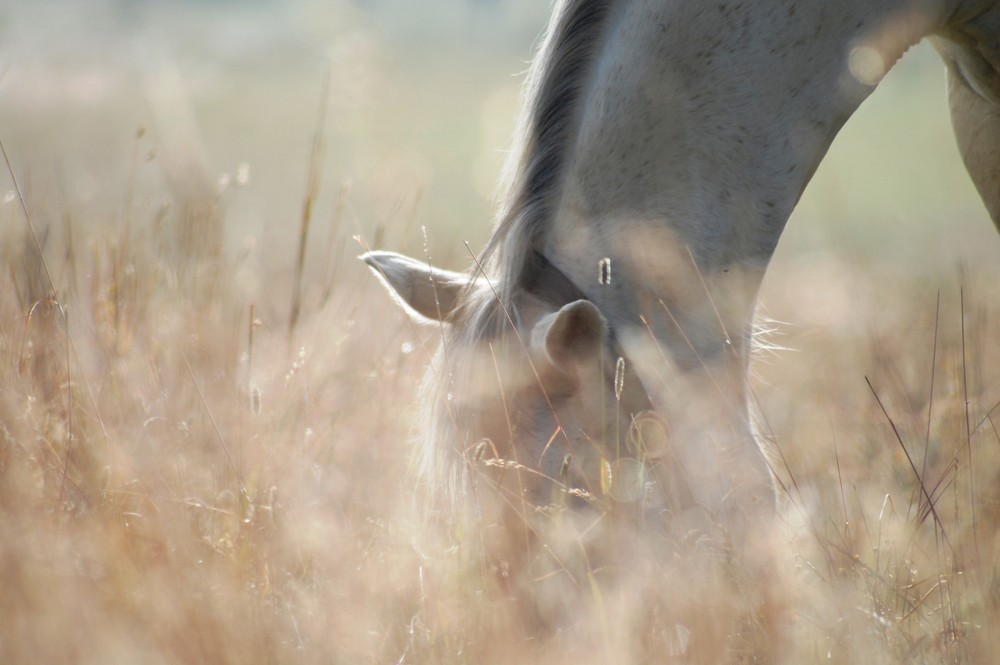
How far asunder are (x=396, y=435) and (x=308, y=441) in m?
0.42

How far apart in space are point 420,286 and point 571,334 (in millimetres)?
534

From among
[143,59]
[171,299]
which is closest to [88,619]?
[171,299]

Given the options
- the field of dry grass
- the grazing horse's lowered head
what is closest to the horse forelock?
the grazing horse's lowered head

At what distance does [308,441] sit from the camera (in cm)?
253

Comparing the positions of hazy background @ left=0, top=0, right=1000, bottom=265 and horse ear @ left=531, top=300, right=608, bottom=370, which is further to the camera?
hazy background @ left=0, top=0, right=1000, bottom=265

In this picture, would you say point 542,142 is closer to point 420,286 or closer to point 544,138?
point 544,138

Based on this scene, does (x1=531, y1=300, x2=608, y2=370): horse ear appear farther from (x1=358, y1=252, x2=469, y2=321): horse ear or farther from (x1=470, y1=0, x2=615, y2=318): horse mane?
(x1=358, y1=252, x2=469, y2=321): horse ear

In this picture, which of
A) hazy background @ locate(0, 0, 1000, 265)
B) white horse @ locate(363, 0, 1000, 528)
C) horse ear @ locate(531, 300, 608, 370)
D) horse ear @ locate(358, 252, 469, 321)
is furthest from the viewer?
hazy background @ locate(0, 0, 1000, 265)

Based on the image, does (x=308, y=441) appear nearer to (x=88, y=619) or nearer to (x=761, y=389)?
(x=88, y=619)

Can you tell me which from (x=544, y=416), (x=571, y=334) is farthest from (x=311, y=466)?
(x=571, y=334)

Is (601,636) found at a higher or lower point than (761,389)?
higher

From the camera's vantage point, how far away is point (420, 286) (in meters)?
2.11

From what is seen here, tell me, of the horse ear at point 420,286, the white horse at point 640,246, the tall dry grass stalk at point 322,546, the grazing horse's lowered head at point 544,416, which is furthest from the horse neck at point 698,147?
the tall dry grass stalk at point 322,546

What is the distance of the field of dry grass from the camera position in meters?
1.56
